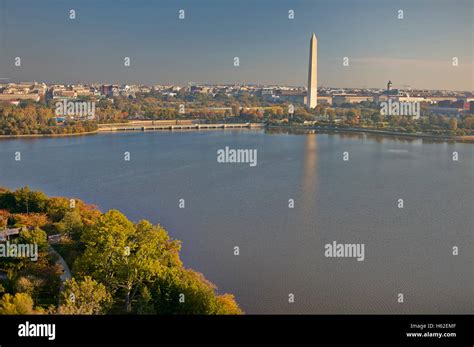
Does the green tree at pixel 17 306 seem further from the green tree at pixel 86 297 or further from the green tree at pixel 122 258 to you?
the green tree at pixel 122 258

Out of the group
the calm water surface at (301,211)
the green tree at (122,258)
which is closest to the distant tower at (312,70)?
the calm water surface at (301,211)

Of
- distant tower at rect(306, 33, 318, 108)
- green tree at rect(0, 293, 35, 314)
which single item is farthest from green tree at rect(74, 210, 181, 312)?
distant tower at rect(306, 33, 318, 108)

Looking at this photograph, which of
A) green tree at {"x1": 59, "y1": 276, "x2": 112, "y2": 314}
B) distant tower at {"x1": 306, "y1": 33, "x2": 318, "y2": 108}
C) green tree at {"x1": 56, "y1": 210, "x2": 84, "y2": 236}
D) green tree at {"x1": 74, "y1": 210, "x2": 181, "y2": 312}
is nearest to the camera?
green tree at {"x1": 59, "y1": 276, "x2": 112, "y2": 314}

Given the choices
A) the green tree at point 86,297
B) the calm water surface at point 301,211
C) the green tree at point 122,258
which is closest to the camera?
the green tree at point 86,297

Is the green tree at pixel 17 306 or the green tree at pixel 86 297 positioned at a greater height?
the green tree at pixel 17 306

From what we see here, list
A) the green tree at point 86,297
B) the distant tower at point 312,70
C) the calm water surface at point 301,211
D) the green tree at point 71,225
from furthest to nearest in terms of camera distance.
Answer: the distant tower at point 312,70 → the green tree at point 71,225 → the calm water surface at point 301,211 → the green tree at point 86,297

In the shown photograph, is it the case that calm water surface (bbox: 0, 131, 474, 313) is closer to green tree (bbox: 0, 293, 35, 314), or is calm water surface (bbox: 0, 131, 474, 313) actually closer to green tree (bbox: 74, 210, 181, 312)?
green tree (bbox: 74, 210, 181, 312)

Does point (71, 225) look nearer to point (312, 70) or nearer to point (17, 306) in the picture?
point (17, 306)

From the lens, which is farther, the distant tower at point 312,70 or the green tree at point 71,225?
the distant tower at point 312,70

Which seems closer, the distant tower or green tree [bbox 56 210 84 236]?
green tree [bbox 56 210 84 236]
